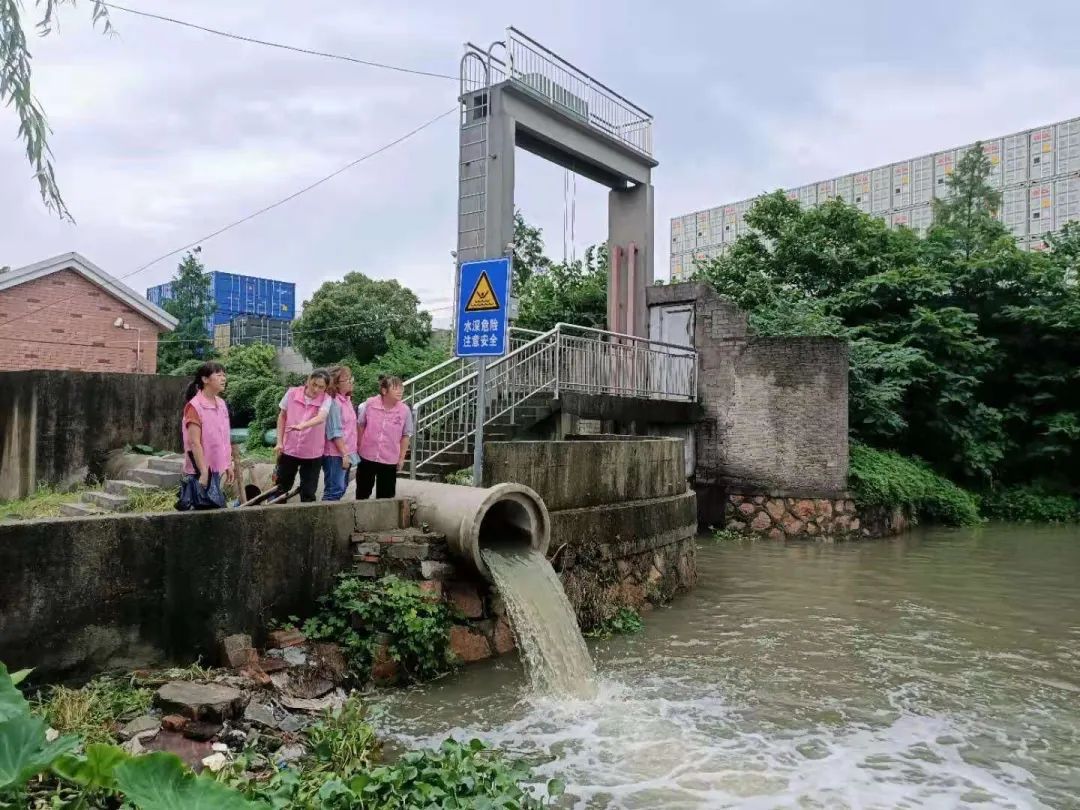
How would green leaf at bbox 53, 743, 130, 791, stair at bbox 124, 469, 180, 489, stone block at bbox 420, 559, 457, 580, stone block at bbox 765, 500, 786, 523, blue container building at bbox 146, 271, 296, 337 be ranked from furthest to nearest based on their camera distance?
blue container building at bbox 146, 271, 296, 337 → stone block at bbox 765, 500, 786, 523 → stair at bbox 124, 469, 180, 489 → stone block at bbox 420, 559, 457, 580 → green leaf at bbox 53, 743, 130, 791

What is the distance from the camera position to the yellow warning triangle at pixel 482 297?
6.85 meters

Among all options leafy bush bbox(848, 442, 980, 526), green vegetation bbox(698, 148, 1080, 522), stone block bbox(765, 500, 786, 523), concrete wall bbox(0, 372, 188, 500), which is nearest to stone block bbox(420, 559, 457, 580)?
concrete wall bbox(0, 372, 188, 500)

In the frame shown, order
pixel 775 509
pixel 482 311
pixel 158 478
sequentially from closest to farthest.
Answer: pixel 482 311 → pixel 158 478 → pixel 775 509

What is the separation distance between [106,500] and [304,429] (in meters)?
3.61

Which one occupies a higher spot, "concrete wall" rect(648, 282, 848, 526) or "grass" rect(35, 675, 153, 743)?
"concrete wall" rect(648, 282, 848, 526)

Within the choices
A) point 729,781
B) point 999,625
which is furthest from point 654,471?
point 729,781

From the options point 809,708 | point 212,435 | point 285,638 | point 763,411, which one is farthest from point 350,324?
point 809,708

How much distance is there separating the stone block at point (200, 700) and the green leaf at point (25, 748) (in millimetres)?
1718

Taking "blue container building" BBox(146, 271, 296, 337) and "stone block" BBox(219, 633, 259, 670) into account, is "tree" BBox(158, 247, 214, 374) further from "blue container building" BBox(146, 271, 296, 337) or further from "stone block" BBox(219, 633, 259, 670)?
"stone block" BBox(219, 633, 259, 670)

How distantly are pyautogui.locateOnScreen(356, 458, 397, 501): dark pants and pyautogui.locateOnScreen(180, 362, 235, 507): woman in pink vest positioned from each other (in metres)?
1.34

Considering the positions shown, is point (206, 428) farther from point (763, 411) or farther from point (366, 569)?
point (763, 411)

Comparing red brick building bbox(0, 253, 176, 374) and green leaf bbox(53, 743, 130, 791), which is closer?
green leaf bbox(53, 743, 130, 791)

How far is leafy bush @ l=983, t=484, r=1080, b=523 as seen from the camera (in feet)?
59.4

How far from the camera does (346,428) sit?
289 inches
